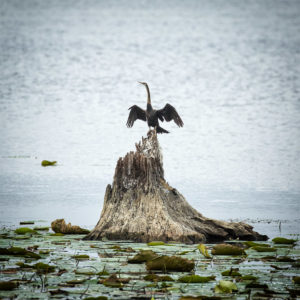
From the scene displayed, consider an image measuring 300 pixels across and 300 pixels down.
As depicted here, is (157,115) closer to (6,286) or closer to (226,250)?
(226,250)

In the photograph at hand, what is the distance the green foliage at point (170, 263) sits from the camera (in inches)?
242

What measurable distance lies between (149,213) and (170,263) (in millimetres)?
2665

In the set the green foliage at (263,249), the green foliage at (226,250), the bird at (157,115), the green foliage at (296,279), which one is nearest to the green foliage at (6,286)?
the green foliage at (296,279)

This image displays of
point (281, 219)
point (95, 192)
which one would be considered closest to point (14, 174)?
point (95, 192)

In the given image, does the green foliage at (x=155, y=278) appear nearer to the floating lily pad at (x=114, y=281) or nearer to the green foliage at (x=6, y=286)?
the floating lily pad at (x=114, y=281)

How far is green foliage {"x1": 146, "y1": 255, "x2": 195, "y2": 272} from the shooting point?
6.16m

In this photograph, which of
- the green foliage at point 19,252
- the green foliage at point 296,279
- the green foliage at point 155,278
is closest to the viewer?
the green foliage at point 296,279

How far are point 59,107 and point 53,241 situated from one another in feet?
129

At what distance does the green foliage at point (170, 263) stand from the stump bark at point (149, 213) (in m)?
2.24

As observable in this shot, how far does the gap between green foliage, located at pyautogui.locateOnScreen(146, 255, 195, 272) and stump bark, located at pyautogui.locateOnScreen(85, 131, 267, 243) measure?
2.24 m

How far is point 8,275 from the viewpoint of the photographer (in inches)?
228

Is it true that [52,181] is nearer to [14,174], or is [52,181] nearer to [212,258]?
[14,174]

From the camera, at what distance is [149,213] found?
8.84 metres

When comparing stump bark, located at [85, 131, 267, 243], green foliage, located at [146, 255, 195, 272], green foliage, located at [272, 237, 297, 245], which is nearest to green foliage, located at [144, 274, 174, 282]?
green foliage, located at [146, 255, 195, 272]
